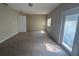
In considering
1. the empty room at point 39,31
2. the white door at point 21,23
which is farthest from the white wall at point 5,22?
the white door at point 21,23

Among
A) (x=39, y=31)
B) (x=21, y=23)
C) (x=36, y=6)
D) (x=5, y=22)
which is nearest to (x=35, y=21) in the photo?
(x=39, y=31)

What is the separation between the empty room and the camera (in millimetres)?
3208

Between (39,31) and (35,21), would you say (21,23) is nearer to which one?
(39,31)

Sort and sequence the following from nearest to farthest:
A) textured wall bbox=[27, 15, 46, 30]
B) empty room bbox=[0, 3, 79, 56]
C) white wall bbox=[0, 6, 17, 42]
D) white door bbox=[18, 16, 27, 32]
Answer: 1. empty room bbox=[0, 3, 79, 56]
2. white wall bbox=[0, 6, 17, 42]
3. white door bbox=[18, 16, 27, 32]
4. textured wall bbox=[27, 15, 46, 30]

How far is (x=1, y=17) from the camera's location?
185 inches

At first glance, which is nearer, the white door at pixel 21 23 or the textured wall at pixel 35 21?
the white door at pixel 21 23

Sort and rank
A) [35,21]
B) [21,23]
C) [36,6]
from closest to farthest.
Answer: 1. [36,6]
2. [21,23]
3. [35,21]

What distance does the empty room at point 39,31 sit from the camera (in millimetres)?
3208

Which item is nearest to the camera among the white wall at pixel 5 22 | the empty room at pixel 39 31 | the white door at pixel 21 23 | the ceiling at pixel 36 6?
the empty room at pixel 39 31

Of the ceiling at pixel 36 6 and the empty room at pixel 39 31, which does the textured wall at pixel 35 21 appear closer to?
the empty room at pixel 39 31

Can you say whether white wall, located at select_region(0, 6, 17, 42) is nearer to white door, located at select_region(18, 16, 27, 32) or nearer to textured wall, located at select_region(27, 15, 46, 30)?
white door, located at select_region(18, 16, 27, 32)

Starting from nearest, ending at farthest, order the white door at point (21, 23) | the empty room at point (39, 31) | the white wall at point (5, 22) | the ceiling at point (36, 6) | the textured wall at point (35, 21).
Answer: the empty room at point (39, 31)
the ceiling at point (36, 6)
the white wall at point (5, 22)
the white door at point (21, 23)
the textured wall at point (35, 21)

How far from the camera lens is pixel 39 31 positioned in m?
10.2

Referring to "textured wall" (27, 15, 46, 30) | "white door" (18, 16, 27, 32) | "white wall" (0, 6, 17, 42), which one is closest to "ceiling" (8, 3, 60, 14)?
"white wall" (0, 6, 17, 42)
